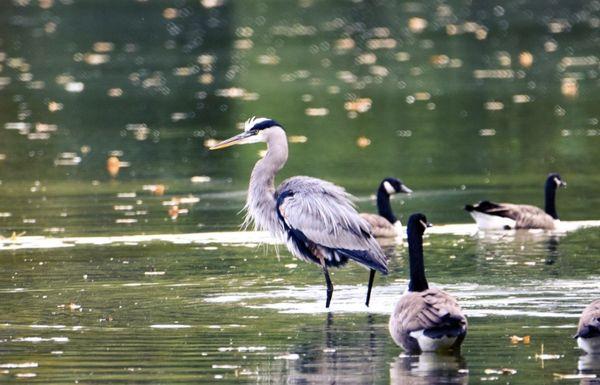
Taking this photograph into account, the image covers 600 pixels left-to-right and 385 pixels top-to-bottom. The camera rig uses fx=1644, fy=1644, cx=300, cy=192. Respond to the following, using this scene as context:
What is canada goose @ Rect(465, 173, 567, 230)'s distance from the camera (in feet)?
64.0

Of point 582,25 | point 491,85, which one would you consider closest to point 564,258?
point 491,85

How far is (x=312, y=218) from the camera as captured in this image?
14805 millimetres

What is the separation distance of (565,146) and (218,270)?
11.4 meters

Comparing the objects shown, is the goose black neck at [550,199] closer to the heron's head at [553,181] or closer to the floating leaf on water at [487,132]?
the heron's head at [553,181]

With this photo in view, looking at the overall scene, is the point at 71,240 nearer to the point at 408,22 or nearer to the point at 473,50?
the point at 473,50

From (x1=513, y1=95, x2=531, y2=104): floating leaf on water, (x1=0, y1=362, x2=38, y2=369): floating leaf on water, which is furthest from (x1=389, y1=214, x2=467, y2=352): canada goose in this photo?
(x1=513, y1=95, x2=531, y2=104): floating leaf on water

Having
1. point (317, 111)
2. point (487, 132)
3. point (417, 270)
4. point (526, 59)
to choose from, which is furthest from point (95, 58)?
point (417, 270)

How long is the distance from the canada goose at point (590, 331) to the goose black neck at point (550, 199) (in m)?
8.30

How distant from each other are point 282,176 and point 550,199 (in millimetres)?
5408

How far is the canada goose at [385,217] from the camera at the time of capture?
746 inches

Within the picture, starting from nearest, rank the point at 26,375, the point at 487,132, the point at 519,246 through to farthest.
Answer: the point at 26,375 → the point at 519,246 → the point at 487,132

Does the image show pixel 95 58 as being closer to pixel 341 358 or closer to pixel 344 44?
pixel 344 44

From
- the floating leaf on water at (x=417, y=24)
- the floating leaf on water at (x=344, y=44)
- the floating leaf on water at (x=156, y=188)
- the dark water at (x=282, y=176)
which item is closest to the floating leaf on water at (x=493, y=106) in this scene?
the dark water at (x=282, y=176)

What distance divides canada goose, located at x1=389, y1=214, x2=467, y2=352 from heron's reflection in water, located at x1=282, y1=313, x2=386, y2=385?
254 mm
